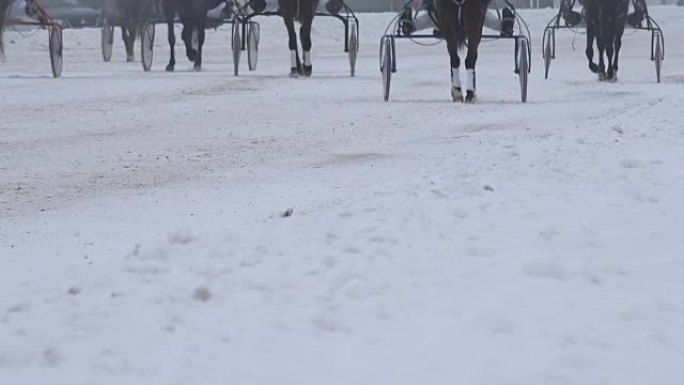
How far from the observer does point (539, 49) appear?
111 feet

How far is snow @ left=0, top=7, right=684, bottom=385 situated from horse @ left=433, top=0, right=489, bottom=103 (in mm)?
2312

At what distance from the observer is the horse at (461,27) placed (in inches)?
600

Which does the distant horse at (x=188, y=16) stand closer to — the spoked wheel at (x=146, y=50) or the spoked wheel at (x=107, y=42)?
the spoked wheel at (x=146, y=50)

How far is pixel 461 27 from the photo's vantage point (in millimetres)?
15578

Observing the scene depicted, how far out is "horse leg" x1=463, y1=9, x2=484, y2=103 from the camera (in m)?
15.2

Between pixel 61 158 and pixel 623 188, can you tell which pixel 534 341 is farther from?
pixel 61 158

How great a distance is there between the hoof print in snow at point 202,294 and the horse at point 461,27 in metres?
10.5

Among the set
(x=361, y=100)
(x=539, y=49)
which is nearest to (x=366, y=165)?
(x=361, y=100)

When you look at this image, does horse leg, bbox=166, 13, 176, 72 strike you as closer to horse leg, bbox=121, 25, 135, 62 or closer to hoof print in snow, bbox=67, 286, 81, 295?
horse leg, bbox=121, 25, 135, 62

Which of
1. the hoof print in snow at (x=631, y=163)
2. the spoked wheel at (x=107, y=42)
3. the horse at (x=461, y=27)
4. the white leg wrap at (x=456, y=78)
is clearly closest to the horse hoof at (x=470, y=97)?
the horse at (x=461, y=27)

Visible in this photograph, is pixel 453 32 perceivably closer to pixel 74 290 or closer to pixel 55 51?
pixel 55 51

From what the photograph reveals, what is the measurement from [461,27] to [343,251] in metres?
10.2

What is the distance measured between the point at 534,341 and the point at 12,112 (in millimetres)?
10557

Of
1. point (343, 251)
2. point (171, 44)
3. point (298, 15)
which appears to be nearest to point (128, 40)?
point (171, 44)
